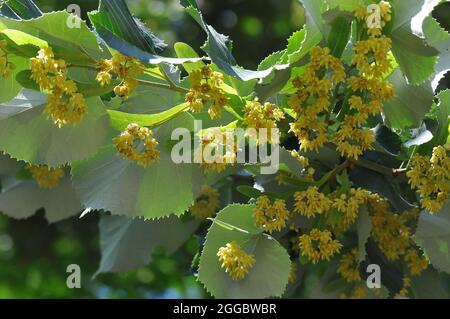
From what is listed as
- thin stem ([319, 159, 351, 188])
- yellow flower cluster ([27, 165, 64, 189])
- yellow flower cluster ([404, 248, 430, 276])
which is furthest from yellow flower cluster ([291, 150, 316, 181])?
yellow flower cluster ([27, 165, 64, 189])

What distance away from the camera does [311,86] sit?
1.43m

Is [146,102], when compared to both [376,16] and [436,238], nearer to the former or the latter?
[376,16]

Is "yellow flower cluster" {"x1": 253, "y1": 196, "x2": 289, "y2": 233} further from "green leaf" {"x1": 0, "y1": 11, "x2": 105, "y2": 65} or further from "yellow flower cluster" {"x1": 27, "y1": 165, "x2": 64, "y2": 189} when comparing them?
"yellow flower cluster" {"x1": 27, "y1": 165, "x2": 64, "y2": 189}

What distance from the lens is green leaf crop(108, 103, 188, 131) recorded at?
1515mm

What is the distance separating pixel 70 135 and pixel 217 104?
0.26 meters

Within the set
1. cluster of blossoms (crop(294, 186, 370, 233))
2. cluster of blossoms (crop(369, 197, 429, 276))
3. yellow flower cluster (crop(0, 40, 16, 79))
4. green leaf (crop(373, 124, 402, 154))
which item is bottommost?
cluster of blossoms (crop(369, 197, 429, 276))

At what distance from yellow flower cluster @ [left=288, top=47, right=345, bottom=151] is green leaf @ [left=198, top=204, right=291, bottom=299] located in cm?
19

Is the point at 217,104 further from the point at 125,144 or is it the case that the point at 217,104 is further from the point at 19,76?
the point at 19,76

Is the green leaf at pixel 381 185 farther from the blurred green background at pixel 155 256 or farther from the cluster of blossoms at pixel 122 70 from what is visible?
the blurred green background at pixel 155 256

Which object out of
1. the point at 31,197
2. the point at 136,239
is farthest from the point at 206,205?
the point at 31,197

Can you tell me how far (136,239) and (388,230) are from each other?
2.09 ft

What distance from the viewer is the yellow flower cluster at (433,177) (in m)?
1.49

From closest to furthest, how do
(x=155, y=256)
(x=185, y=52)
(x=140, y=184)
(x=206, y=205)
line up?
(x=185, y=52), (x=140, y=184), (x=206, y=205), (x=155, y=256)

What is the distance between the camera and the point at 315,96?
56.7 inches
